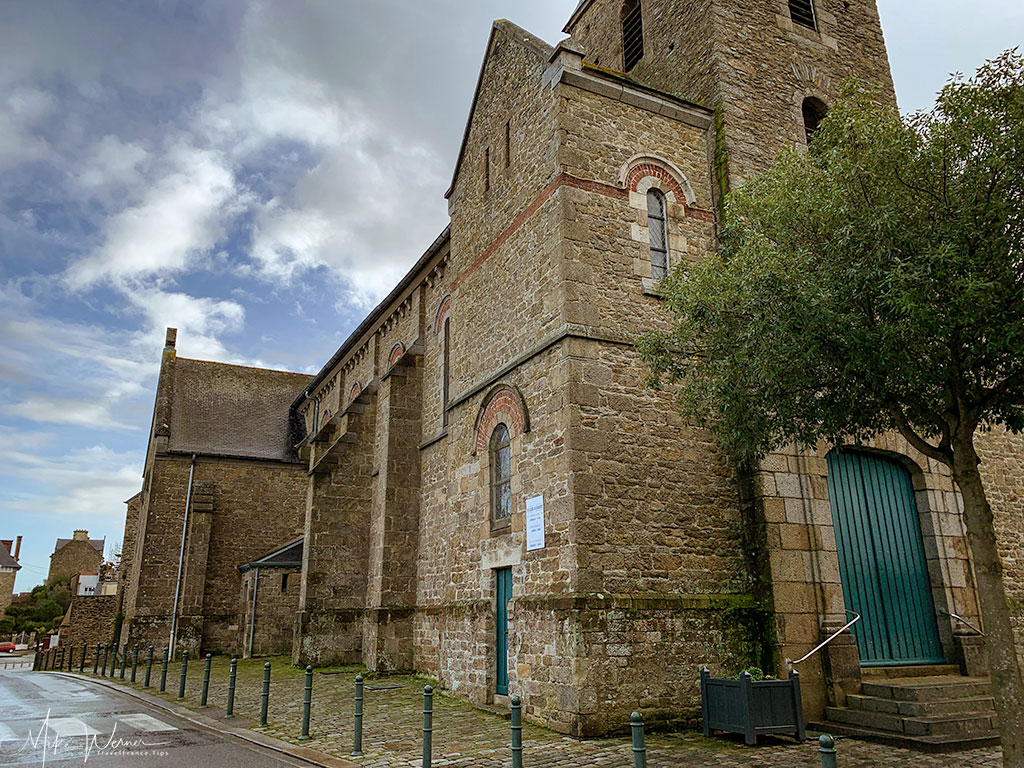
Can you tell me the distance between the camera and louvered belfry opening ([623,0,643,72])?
55.7 feet

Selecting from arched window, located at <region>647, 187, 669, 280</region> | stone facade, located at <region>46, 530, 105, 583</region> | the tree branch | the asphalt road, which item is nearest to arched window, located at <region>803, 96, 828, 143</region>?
arched window, located at <region>647, 187, 669, 280</region>

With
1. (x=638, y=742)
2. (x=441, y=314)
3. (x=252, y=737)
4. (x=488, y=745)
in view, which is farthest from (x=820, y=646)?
(x=441, y=314)

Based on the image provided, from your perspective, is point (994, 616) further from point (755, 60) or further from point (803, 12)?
point (803, 12)

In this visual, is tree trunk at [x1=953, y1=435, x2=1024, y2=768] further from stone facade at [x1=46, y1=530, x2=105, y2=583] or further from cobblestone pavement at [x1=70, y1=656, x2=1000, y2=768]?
stone facade at [x1=46, y1=530, x2=105, y2=583]

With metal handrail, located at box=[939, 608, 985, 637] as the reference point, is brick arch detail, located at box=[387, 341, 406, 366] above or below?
above

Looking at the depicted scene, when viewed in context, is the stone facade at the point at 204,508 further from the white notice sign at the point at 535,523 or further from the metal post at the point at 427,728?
the metal post at the point at 427,728

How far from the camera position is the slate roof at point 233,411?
28828 mm

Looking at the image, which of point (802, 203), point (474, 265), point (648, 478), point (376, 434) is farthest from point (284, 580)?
point (802, 203)

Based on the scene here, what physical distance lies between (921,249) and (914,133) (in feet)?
4.72

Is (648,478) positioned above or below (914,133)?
below

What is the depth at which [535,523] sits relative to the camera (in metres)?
10.9

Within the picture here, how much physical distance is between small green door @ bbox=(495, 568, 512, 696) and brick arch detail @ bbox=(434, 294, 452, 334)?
7.31 meters

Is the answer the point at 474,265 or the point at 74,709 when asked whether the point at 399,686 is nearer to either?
the point at 74,709

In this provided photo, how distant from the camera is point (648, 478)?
10.8 metres
